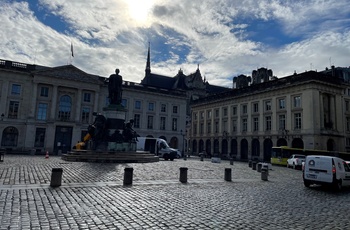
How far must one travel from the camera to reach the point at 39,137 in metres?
46.9

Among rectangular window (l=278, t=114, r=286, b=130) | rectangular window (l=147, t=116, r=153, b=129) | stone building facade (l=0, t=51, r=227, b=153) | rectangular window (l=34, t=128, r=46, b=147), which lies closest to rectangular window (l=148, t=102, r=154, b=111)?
stone building facade (l=0, t=51, r=227, b=153)

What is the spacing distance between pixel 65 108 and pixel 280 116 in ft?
131

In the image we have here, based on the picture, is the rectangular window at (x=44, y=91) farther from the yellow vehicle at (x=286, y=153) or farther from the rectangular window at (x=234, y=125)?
the yellow vehicle at (x=286, y=153)

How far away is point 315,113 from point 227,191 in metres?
37.5

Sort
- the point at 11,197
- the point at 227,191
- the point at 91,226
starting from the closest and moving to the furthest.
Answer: the point at 91,226 → the point at 11,197 → the point at 227,191

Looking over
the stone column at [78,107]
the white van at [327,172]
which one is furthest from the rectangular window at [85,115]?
the white van at [327,172]

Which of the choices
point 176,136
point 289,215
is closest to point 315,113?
point 176,136

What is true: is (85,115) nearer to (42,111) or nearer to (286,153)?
(42,111)

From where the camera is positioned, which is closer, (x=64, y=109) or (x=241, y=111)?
(x=64, y=109)

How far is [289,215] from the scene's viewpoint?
7.80 metres

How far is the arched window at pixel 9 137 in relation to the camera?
146 ft

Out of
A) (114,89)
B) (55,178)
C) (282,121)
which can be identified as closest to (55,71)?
(114,89)

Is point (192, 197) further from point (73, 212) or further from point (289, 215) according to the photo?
point (73, 212)

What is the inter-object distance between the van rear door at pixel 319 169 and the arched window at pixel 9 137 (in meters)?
46.0
